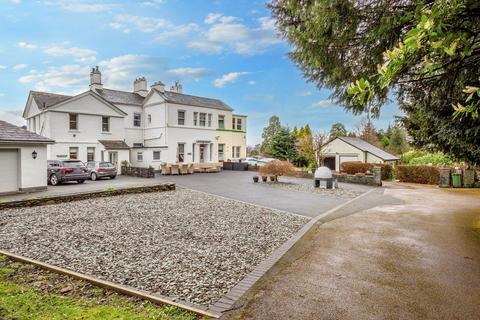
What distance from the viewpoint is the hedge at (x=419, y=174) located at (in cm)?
2500

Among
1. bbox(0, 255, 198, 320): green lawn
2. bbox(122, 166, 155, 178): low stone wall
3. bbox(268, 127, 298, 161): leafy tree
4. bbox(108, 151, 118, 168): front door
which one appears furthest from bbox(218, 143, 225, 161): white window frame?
bbox(0, 255, 198, 320): green lawn

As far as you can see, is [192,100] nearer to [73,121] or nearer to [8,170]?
[73,121]

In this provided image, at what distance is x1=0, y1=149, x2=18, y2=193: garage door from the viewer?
49.3 feet

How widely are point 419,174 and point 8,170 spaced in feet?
96.0

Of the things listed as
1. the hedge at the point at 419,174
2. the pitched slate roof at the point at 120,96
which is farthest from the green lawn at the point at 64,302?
the pitched slate roof at the point at 120,96

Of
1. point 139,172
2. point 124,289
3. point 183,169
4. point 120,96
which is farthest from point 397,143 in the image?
point 124,289

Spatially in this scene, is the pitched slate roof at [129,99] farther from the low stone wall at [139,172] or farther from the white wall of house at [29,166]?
the white wall of house at [29,166]

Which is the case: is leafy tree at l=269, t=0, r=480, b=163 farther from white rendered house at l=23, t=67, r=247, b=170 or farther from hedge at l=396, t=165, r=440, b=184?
white rendered house at l=23, t=67, r=247, b=170

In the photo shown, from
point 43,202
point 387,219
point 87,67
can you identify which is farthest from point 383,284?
point 87,67

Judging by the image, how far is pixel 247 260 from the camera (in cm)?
603

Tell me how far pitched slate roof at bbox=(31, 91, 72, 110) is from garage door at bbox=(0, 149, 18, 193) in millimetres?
11749

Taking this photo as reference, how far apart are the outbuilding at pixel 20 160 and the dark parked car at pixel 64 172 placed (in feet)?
9.05

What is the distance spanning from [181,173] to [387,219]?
20.8 m

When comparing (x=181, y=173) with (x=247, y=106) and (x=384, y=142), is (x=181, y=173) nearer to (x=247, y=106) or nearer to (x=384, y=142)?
(x=247, y=106)
